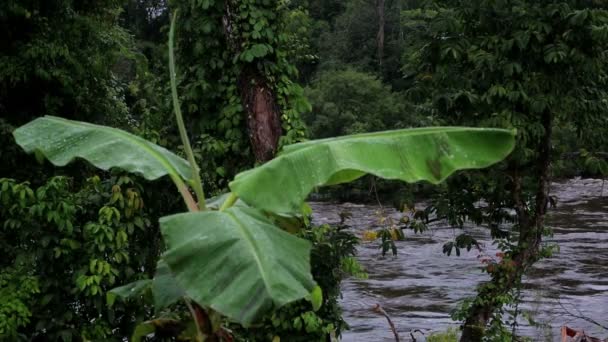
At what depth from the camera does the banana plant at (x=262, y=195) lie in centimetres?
231

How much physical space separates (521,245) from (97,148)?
4655 mm

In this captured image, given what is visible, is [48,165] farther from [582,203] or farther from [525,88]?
[582,203]

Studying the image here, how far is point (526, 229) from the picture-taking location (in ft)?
22.1

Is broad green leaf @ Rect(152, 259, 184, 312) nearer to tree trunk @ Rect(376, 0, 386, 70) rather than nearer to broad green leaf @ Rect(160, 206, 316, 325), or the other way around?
broad green leaf @ Rect(160, 206, 316, 325)

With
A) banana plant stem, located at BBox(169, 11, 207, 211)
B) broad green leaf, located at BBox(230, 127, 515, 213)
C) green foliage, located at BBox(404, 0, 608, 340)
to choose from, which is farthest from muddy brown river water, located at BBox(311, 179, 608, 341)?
banana plant stem, located at BBox(169, 11, 207, 211)

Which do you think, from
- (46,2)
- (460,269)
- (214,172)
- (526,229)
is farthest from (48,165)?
(460,269)

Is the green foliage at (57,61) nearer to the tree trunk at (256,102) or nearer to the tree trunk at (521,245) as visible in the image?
the tree trunk at (256,102)

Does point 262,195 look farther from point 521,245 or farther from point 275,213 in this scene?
point 521,245

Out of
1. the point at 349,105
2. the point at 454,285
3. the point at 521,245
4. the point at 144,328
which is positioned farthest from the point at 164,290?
the point at 349,105

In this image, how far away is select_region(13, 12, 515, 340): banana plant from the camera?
2.31 m

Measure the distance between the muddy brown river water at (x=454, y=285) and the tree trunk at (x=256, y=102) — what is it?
11.2ft

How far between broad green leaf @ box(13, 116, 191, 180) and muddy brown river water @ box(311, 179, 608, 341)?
523 centimetres

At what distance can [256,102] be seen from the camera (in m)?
5.91

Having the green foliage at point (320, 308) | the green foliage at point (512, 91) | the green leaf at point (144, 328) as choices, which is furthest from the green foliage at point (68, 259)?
the green foliage at point (512, 91)
